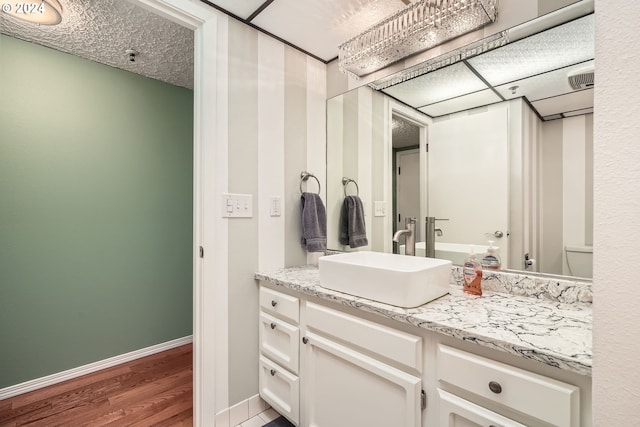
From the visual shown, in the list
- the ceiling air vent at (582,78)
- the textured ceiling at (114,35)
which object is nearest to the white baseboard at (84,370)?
the textured ceiling at (114,35)

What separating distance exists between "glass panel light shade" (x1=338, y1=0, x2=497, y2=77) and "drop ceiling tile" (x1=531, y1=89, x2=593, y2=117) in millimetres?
421

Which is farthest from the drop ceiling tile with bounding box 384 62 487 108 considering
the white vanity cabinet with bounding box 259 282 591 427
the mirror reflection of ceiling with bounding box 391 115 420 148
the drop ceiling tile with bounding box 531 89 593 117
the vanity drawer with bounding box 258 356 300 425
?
the vanity drawer with bounding box 258 356 300 425

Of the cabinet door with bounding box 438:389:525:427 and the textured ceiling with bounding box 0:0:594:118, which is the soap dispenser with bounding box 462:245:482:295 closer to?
the cabinet door with bounding box 438:389:525:427

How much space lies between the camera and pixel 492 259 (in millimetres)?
1303

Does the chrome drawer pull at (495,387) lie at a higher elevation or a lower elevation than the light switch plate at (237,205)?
lower

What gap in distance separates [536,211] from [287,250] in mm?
1288

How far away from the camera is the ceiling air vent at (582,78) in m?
1.09

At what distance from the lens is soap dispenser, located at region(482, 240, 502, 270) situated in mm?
1294

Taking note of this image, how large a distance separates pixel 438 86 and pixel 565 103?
1.82 feet

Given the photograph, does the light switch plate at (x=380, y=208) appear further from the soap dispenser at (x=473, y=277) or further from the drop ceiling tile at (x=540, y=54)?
the drop ceiling tile at (x=540, y=54)

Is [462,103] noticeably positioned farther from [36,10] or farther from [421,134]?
[36,10]

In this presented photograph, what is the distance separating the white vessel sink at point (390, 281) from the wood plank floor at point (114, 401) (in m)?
1.24

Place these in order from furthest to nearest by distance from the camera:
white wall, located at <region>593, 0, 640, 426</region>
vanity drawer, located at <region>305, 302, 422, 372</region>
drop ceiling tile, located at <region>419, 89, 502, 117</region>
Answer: drop ceiling tile, located at <region>419, 89, 502, 117</region> → vanity drawer, located at <region>305, 302, 422, 372</region> → white wall, located at <region>593, 0, 640, 426</region>

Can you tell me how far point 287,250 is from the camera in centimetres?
186
